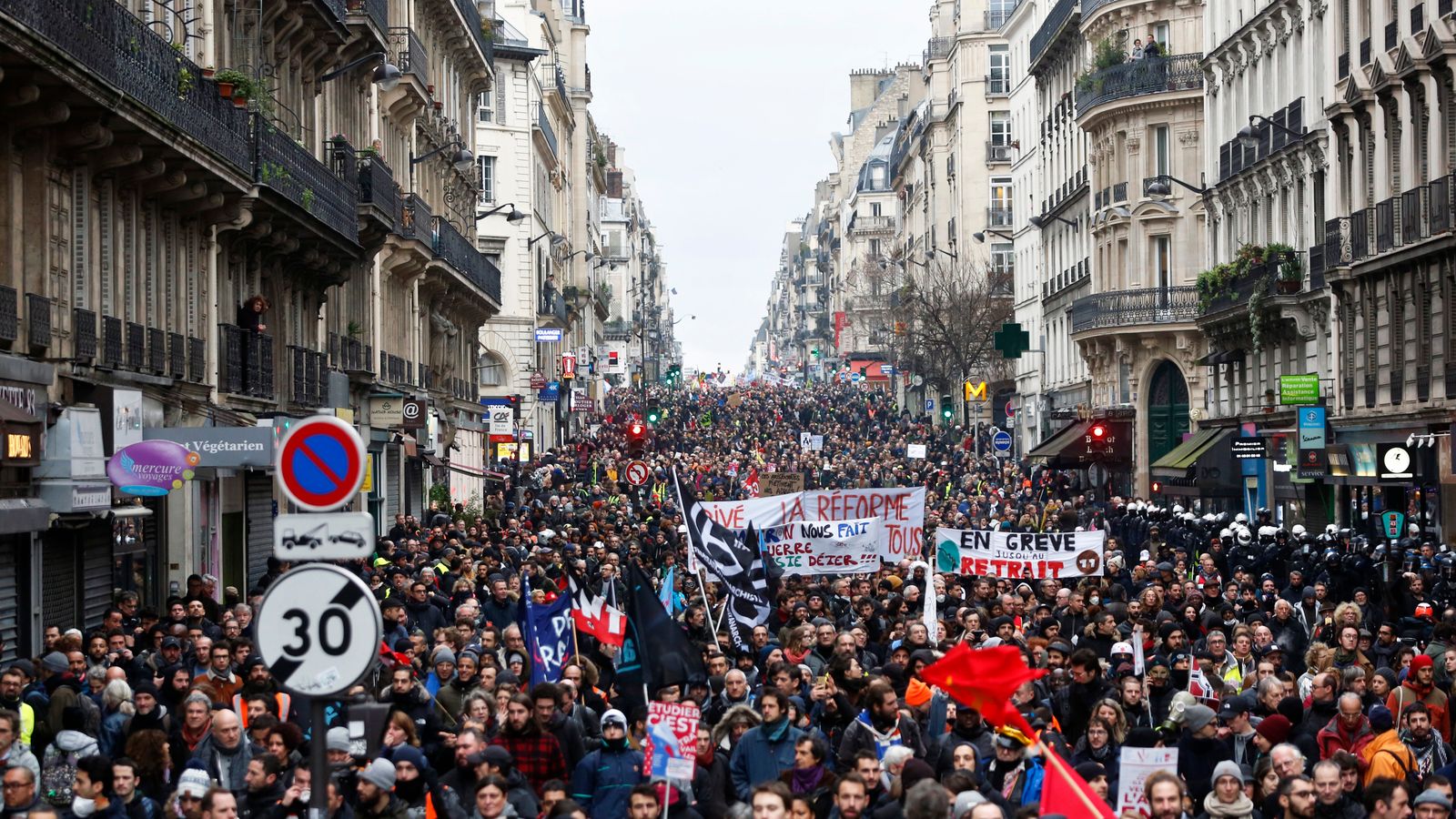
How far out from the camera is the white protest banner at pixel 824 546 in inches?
958

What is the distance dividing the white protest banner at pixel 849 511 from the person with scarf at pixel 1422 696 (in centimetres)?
1059

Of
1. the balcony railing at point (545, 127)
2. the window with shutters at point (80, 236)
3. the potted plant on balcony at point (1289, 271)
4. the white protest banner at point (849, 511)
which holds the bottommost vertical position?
the white protest banner at point (849, 511)

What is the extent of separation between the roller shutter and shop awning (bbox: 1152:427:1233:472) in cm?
2052

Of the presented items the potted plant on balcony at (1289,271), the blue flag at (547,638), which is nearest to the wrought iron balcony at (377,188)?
the potted plant on balcony at (1289,271)

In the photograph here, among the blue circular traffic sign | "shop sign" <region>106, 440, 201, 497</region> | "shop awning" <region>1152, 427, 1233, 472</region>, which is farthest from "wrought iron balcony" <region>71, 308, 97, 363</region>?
"shop awning" <region>1152, 427, 1233, 472</region>

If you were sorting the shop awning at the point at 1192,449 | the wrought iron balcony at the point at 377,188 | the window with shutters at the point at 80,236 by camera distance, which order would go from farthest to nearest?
the shop awning at the point at 1192,449 → the wrought iron balcony at the point at 377,188 → the window with shutters at the point at 80,236

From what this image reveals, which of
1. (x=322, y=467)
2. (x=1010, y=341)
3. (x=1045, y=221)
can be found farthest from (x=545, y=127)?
(x=322, y=467)

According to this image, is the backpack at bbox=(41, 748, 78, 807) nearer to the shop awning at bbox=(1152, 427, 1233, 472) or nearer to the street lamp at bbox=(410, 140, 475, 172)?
the street lamp at bbox=(410, 140, 475, 172)

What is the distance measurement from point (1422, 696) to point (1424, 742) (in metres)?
1.40

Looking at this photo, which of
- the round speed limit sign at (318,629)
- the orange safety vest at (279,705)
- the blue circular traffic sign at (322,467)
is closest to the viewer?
the round speed limit sign at (318,629)

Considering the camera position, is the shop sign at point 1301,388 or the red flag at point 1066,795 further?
the shop sign at point 1301,388

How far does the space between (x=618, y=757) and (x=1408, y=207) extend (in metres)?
24.6

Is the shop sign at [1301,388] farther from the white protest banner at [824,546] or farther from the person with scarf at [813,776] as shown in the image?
the person with scarf at [813,776]

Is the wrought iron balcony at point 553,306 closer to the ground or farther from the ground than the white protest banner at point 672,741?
farther from the ground
